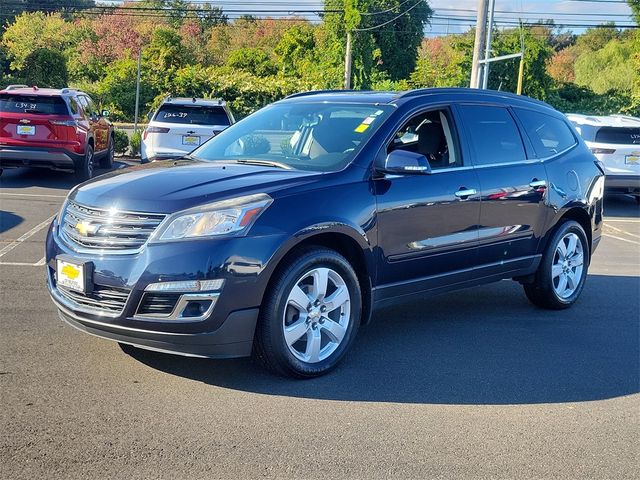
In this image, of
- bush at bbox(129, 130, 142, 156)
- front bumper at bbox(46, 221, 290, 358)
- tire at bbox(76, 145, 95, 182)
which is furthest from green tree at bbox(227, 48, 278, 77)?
front bumper at bbox(46, 221, 290, 358)

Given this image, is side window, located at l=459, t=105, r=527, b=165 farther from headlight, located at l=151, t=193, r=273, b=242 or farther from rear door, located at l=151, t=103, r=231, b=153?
rear door, located at l=151, t=103, r=231, b=153

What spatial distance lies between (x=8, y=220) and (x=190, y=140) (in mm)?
4532

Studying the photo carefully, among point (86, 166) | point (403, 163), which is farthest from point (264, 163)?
point (86, 166)

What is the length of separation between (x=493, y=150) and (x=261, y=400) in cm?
302

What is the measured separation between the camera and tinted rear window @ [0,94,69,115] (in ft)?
45.9

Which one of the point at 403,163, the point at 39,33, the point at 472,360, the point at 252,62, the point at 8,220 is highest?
the point at 39,33

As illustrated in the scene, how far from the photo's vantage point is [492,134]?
6.23m

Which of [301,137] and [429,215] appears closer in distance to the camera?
[429,215]

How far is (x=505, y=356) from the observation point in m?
5.46

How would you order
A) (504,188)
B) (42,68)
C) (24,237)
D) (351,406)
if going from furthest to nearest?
(42,68) < (24,237) < (504,188) < (351,406)

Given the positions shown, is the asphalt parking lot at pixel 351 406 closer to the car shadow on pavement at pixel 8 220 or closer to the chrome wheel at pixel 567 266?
the chrome wheel at pixel 567 266

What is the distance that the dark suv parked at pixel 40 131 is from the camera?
1389 centimetres

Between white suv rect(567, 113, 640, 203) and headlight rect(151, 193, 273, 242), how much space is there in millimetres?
12182

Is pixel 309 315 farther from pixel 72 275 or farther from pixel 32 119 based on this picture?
pixel 32 119
